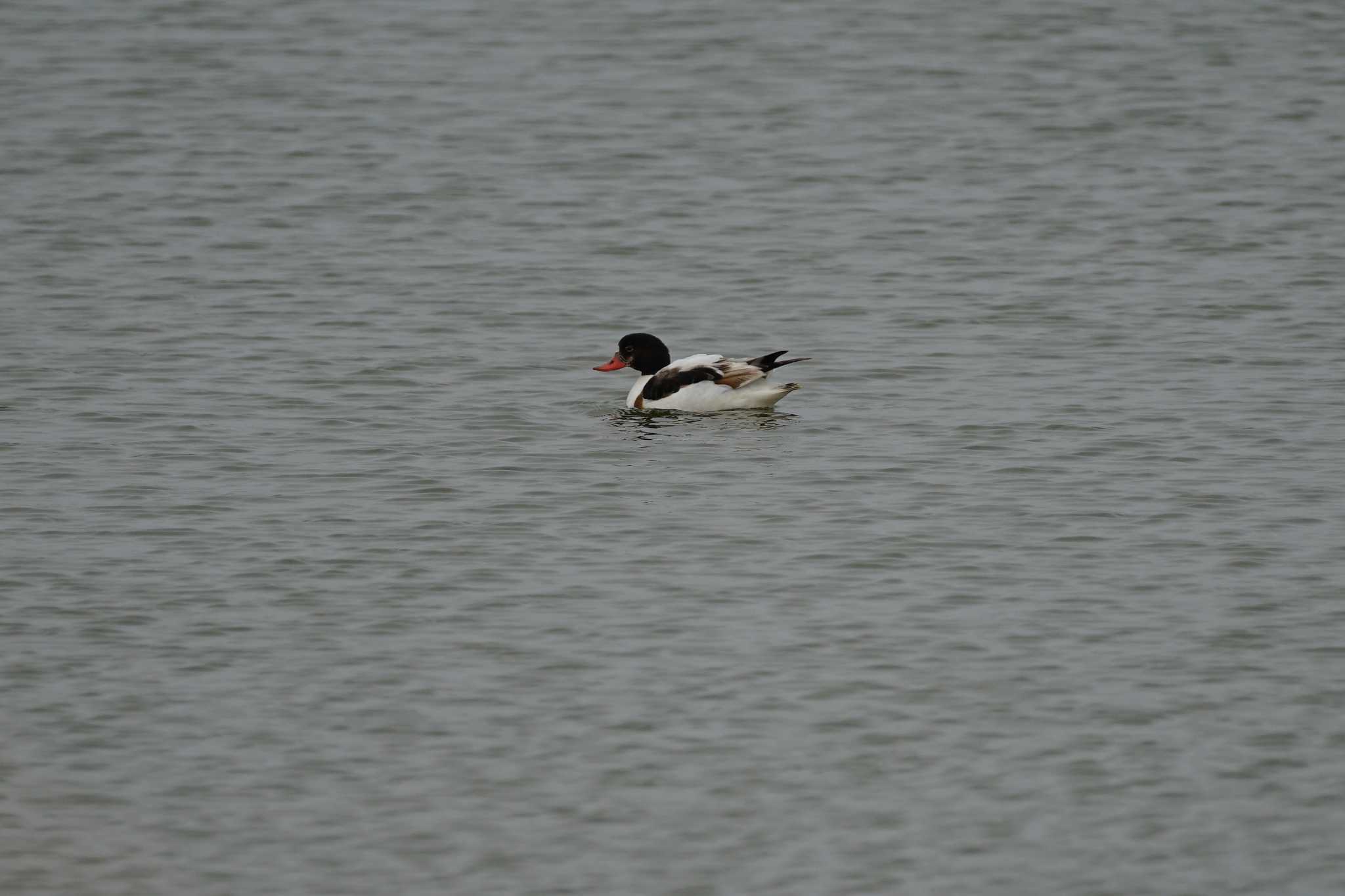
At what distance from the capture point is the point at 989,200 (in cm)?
2308

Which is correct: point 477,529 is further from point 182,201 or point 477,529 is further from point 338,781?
point 182,201

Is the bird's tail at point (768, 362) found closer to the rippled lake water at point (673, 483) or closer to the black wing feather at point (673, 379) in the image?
the black wing feather at point (673, 379)

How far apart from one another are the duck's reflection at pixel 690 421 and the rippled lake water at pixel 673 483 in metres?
0.06

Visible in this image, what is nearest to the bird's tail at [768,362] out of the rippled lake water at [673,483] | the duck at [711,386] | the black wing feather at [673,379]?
the duck at [711,386]

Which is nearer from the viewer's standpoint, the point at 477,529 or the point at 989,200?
the point at 477,529

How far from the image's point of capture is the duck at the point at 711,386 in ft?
52.0

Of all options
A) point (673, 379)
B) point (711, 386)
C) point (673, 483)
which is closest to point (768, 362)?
point (711, 386)

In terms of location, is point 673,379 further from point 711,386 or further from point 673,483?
point 673,483

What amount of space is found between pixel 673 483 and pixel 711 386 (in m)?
2.03

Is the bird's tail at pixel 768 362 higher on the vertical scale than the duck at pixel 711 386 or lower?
higher

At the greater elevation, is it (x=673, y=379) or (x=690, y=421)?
(x=673, y=379)

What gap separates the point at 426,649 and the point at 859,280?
33.1ft

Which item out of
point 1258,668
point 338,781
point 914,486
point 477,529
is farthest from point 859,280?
point 338,781

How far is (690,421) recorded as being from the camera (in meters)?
16.1
